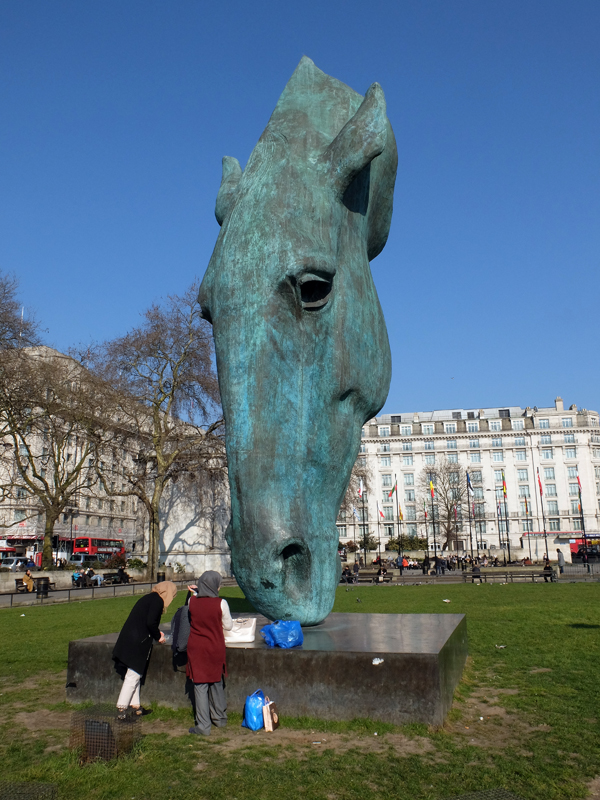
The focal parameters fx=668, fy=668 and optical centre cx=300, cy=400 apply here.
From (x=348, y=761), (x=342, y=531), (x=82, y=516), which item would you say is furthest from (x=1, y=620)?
(x=342, y=531)

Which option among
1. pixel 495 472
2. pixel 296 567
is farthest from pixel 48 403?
pixel 495 472

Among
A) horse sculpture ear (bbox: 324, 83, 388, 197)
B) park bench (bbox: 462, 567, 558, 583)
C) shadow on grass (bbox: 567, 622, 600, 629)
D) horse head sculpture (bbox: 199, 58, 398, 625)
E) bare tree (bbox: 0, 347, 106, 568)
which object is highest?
bare tree (bbox: 0, 347, 106, 568)

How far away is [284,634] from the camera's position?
4.96 meters

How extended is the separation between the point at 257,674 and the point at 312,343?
292 cm

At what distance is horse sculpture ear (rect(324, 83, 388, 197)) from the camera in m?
4.22

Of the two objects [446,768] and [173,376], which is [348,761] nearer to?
[446,768]

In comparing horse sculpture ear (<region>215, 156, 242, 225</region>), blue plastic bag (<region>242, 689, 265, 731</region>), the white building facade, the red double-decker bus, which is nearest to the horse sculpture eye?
horse sculpture ear (<region>215, 156, 242, 225</region>)

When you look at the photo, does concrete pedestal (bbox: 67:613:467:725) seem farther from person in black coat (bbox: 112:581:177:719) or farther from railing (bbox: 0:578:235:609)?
railing (bbox: 0:578:235:609)

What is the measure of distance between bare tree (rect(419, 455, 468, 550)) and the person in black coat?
208 ft

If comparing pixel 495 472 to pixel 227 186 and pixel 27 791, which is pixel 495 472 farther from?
pixel 27 791

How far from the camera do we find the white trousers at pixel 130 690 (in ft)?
18.4

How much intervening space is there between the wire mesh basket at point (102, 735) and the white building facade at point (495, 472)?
2818 inches

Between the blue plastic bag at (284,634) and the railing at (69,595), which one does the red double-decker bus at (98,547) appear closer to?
the railing at (69,595)

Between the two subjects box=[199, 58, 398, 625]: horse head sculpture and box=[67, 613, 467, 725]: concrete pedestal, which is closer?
box=[199, 58, 398, 625]: horse head sculpture
